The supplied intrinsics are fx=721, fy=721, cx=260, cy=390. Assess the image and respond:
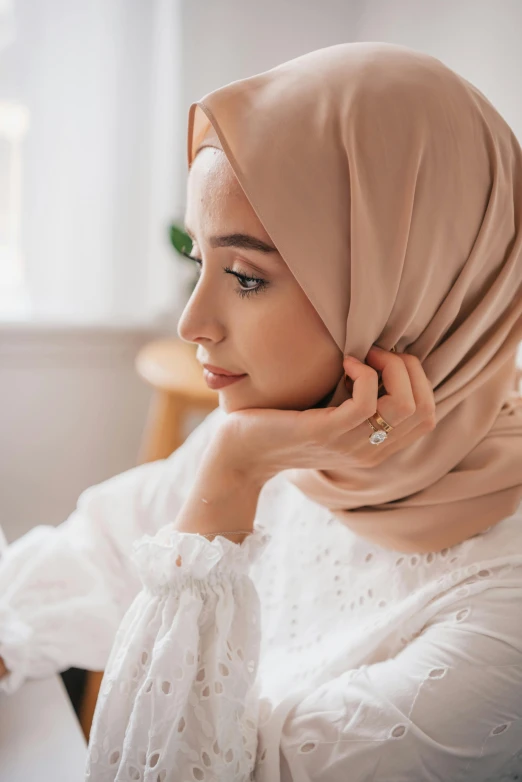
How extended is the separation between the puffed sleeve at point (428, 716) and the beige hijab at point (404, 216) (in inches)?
4.7

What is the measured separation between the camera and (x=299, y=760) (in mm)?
737

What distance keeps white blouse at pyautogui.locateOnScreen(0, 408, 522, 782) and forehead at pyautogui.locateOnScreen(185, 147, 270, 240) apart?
34 cm

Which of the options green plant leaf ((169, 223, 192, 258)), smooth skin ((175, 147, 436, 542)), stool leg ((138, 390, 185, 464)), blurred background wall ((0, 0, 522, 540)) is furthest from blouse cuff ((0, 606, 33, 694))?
blurred background wall ((0, 0, 522, 540))

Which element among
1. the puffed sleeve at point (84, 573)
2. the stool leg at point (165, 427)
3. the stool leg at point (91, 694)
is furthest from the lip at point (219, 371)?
the stool leg at point (165, 427)

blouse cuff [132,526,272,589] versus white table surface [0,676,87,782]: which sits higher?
blouse cuff [132,526,272,589]

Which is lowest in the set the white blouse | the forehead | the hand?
the white blouse

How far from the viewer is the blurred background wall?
223 centimetres

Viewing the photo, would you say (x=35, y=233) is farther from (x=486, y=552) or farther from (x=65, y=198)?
(x=486, y=552)

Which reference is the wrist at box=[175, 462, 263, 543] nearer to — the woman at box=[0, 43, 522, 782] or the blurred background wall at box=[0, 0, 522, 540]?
the woman at box=[0, 43, 522, 782]

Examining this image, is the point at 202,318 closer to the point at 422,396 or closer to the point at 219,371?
the point at 219,371

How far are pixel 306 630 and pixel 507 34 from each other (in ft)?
4.08

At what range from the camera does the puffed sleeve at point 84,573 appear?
977 mm

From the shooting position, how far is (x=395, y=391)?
0.76 metres

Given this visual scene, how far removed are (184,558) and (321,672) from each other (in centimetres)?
23
